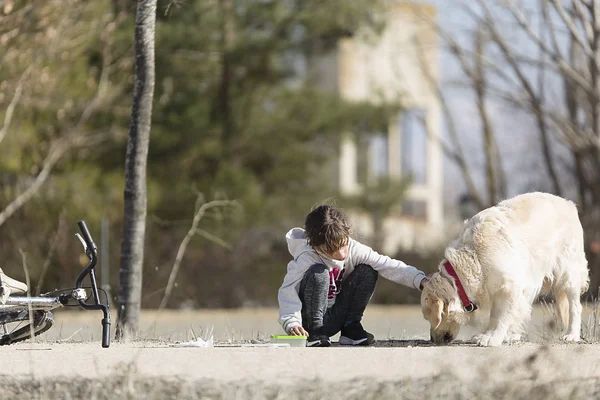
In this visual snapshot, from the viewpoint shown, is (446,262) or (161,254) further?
(161,254)

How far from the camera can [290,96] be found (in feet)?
77.9


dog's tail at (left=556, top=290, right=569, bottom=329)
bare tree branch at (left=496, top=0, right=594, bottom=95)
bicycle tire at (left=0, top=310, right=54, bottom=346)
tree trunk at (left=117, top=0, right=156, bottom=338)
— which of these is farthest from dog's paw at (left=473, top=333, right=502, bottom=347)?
bare tree branch at (left=496, top=0, right=594, bottom=95)

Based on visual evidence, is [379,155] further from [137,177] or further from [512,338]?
[512,338]

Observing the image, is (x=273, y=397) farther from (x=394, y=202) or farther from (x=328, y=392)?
(x=394, y=202)

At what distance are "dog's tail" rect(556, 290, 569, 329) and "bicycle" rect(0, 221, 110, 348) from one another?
3.42 m

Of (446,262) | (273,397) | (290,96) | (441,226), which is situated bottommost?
(273,397)

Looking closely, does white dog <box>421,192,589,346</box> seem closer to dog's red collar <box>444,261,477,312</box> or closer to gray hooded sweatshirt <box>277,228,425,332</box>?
dog's red collar <box>444,261,477,312</box>

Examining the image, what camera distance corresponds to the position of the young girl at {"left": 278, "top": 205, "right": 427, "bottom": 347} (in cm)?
711

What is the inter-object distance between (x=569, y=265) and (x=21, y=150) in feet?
49.5

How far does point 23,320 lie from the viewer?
7.17 metres

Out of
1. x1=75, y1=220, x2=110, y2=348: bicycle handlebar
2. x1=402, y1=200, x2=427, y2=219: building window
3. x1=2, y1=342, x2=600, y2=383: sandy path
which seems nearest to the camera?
x1=2, y1=342, x2=600, y2=383: sandy path

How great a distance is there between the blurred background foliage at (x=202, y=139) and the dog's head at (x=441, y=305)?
12591mm

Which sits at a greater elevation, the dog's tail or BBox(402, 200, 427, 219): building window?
BBox(402, 200, 427, 219): building window

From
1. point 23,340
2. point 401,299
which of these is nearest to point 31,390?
point 23,340
